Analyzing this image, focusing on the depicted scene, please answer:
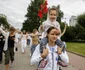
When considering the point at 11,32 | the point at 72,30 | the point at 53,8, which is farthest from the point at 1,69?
the point at 72,30

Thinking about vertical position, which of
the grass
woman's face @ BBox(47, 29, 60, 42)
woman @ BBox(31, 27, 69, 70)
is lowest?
the grass

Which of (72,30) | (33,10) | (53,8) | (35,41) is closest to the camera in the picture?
(53,8)

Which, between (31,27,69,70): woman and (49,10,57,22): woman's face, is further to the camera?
(49,10,57,22): woman's face

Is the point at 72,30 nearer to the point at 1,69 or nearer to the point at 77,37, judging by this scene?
the point at 77,37

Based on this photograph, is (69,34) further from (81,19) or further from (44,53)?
(44,53)

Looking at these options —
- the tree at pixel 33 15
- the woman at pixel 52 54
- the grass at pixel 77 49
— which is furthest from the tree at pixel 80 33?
the woman at pixel 52 54

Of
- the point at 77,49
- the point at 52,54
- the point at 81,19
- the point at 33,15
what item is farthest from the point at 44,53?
the point at 33,15

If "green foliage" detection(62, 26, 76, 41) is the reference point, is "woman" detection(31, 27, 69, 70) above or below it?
above

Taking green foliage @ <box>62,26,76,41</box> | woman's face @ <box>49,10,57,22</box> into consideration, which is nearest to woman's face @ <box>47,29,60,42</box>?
woman's face @ <box>49,10,57,22</box>

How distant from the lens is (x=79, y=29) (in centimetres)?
5131

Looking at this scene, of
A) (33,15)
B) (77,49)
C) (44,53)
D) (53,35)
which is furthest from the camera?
(33,15)

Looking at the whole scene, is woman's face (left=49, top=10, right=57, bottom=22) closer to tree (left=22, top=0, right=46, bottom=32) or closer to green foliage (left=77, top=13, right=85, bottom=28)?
green foliage (left=77, top=13, right=85, bottom=28)

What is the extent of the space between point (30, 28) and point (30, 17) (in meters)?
3.75

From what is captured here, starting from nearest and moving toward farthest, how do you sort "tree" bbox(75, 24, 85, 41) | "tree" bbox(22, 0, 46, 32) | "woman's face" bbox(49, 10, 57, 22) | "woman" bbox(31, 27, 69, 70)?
1. "woman" bbox(31, 27, 69, 70)
2. "woman's face" bbox(49, 10, 57, 22)
3. "tree" bbox(75, 24, 85, 41)
4. "tree" bbox(22, 0, 46, 32)
